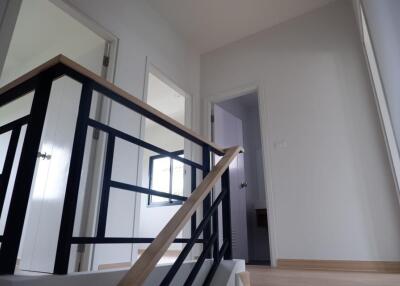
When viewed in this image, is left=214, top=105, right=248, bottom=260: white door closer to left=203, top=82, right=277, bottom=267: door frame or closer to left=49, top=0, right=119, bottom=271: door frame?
left=203, top=82, right=277, bottom=267: door frame

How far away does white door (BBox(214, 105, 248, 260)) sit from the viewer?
3932 mm

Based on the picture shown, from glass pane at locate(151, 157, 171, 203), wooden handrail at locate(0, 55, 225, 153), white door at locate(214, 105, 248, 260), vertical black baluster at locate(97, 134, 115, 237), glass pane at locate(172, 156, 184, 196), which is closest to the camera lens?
wooden handrail at locate(0, 55, 225, 153)

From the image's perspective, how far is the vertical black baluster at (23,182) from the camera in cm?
82

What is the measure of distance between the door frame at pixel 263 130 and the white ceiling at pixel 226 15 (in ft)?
2.57

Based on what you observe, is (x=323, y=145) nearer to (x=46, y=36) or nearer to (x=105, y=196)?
(x=105, y=196)

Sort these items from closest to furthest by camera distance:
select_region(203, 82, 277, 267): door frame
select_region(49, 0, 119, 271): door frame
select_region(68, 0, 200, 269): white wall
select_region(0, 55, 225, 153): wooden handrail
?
1. select_region(0, 55, 225, 153): wooden handrail
2. select_region(49, 0, 119, 271): door frame
3. select_region(68, 0, 200, 269): white wall
4. select_region(203, 82, 277, 267): door frame

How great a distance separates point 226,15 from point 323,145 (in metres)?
1.97

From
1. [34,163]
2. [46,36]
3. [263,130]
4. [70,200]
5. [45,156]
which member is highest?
[46,36]

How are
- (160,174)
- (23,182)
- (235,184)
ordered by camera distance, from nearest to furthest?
(23,182) → (235,184) → (160,174)

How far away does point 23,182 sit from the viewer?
87cm

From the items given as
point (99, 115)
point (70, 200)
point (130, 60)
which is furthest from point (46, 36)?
point (70, 200)

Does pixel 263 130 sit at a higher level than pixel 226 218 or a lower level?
higher

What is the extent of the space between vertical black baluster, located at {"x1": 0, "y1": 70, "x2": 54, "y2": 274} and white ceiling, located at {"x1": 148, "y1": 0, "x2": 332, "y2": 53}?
9.38 feet

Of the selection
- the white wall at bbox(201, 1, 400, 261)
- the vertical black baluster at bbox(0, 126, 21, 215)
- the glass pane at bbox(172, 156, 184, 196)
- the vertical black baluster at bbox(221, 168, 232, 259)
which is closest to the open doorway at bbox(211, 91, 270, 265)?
the white wall at bbox(201, 1, 400, 261)
